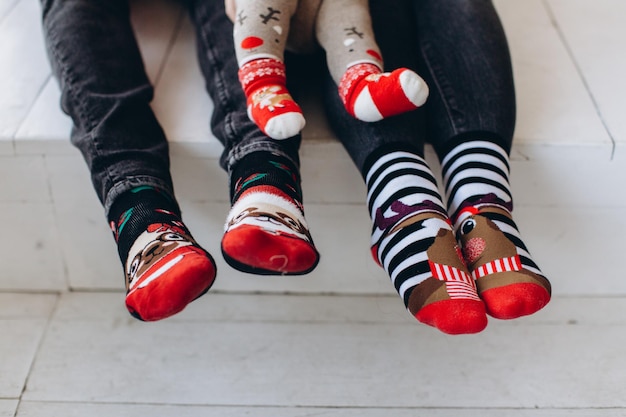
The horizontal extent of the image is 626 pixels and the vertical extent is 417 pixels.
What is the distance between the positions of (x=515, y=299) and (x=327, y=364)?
33 cm

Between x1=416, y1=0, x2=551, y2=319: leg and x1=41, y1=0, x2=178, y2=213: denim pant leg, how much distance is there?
0.34 m

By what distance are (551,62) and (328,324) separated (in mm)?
516

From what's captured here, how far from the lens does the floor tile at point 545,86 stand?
906 millimetres

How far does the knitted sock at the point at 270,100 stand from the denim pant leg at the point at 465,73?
0.20 m

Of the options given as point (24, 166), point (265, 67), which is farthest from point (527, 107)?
point (24, 166)

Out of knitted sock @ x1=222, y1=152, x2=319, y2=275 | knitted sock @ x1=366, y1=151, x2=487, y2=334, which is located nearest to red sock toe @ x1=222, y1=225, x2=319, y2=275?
knitted sock @ x1=222, y1=152, x2=319, y2=275

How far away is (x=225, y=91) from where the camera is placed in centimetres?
86

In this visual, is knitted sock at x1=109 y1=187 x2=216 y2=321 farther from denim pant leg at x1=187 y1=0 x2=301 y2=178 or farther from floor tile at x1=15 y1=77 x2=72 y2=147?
floor tile at x1=15 y1=77 x2=72 y2=147

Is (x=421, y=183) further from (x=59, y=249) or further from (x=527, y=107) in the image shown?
(x=59, y=249)

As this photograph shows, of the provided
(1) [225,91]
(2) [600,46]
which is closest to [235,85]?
(1) [225,91]

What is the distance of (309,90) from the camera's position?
955 millimetres

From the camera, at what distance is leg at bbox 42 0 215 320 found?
66 cm

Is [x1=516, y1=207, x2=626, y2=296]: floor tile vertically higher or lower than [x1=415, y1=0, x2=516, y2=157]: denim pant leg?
lower

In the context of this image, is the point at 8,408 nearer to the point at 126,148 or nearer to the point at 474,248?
the point at 126,148
